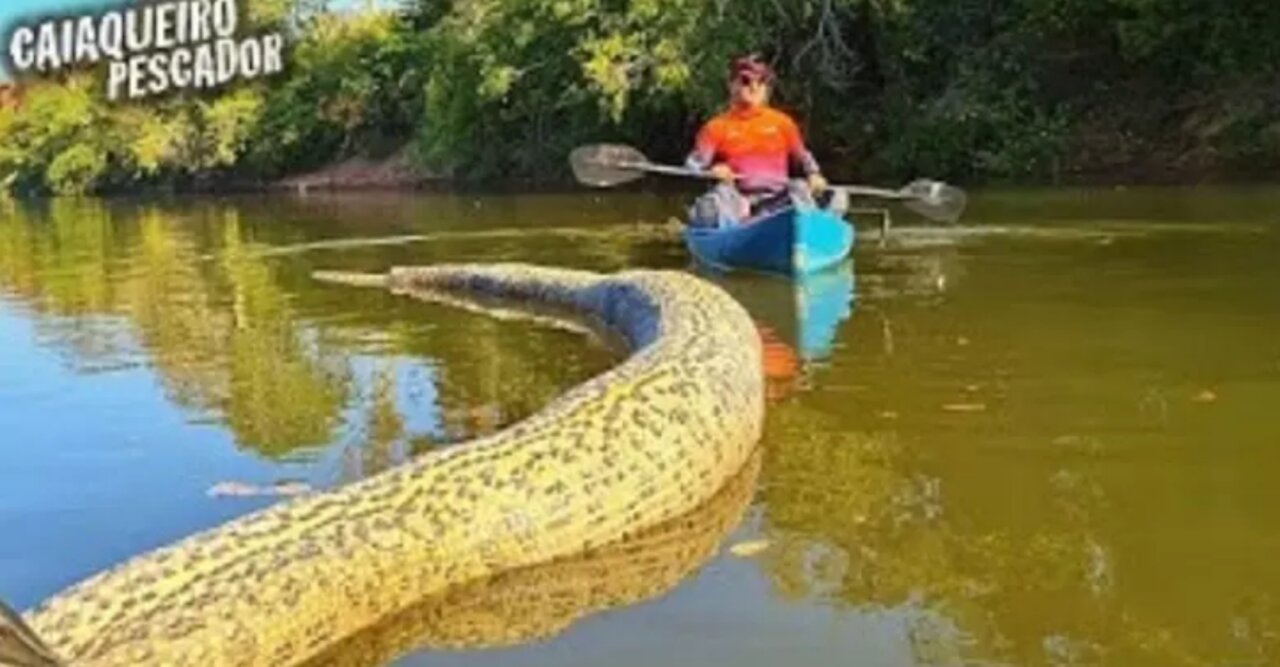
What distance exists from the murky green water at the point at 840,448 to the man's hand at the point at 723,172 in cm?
81

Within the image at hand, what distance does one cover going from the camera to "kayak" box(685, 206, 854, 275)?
11.7 meters

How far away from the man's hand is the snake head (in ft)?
34.1

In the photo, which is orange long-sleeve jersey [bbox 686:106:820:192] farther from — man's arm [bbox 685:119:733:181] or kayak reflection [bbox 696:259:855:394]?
kayak reflection [bbox 696:259:855:394]

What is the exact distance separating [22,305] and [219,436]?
779 cm

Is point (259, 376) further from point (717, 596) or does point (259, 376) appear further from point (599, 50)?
point (599, 50)

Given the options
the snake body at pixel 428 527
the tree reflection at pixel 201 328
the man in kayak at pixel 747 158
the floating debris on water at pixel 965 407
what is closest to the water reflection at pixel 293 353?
the tree reflection at pixel 201 328

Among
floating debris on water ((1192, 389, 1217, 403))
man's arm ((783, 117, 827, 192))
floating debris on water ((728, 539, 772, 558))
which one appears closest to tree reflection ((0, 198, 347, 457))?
floating debris on water ((728, 539, 772, 558))

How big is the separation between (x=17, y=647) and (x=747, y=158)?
11.0m

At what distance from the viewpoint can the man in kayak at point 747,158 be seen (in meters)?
12.4

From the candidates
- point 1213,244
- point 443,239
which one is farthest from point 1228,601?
point 443,239

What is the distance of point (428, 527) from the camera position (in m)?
4.68

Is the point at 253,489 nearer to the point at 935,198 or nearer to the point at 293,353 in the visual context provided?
the point at 293,353

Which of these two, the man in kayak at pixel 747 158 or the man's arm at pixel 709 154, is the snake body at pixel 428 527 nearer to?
the man's arm at pixel 709 154

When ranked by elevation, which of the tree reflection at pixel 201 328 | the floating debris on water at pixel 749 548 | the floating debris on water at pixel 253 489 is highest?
the floating debris on water at pixel 749 548
